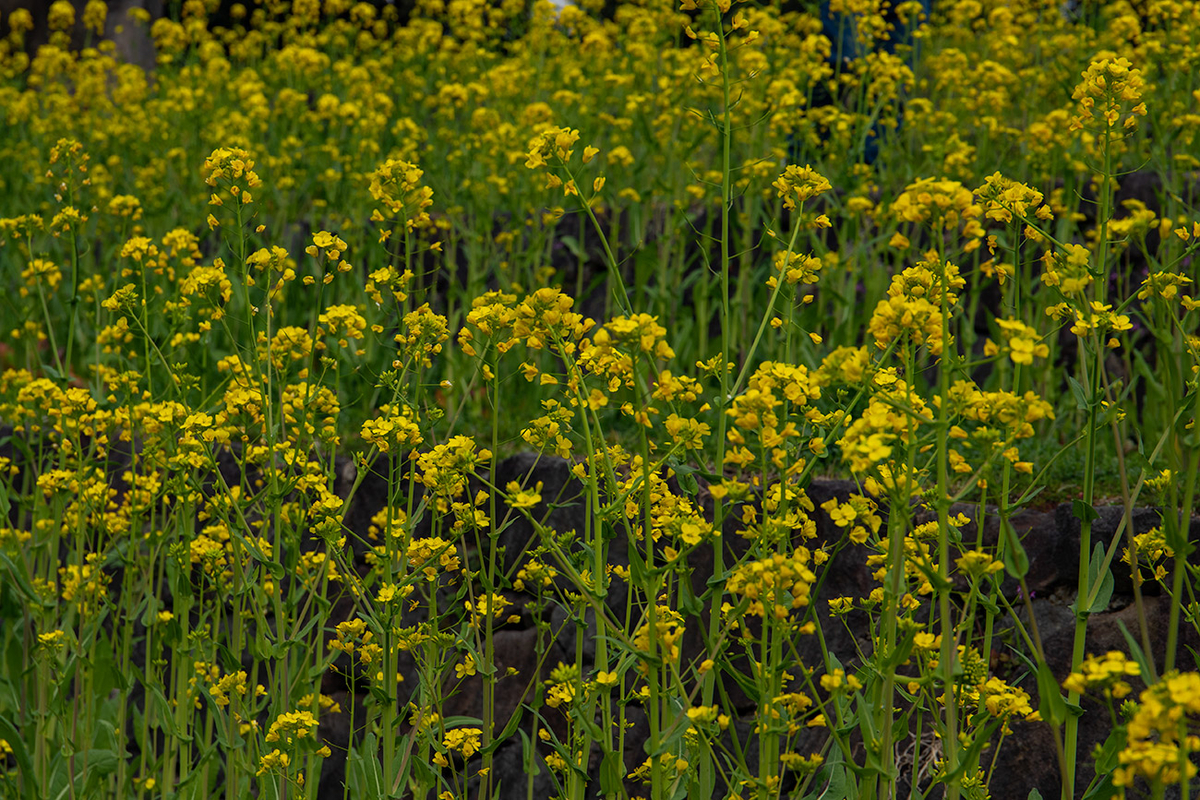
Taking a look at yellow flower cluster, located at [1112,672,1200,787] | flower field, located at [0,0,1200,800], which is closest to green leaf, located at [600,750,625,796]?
flower field, located at [0,0,1200,800]

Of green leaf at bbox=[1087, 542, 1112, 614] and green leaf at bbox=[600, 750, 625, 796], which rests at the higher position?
green leaf at bbox=[1087, 542, 1112, 614]

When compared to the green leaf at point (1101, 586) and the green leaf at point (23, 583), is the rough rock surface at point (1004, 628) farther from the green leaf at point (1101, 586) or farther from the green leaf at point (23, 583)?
the green leaf at point (23, 583)

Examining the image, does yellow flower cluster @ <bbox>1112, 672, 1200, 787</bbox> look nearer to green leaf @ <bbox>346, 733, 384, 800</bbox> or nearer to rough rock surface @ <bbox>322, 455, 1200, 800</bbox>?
green leaf @ <bbox>346, 733, 384, 800</bbox>

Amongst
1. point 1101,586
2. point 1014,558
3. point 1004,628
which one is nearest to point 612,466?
point 1014,558

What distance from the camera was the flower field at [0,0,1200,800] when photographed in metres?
1.78

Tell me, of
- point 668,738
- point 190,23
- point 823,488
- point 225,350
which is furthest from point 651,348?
point 190,23

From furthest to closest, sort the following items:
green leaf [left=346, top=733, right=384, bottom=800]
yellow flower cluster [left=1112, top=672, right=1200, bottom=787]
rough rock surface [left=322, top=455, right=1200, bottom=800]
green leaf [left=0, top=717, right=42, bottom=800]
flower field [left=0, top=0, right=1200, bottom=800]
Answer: rough rock surface [left=322, top=455, right=1200, bottom=800] → green leaf [left=0, top=717, right=42, bottom=800] → green leaf [left=346, top=733, right=384, bottom=800] → flower field [left=0, top=0, right=1200, bottom=800] → yellow flower cluster [left=1112, top=672, right=1200, bottom=787]

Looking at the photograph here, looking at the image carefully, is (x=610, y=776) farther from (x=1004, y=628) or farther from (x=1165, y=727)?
(x=1004, y=628)

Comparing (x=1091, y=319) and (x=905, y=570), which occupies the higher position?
(x=1091, y=319)

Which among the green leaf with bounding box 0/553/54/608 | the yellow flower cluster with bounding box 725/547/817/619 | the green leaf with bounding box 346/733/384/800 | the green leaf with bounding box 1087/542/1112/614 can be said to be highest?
the yellow flower cluster with bounding box 725/547/817/619

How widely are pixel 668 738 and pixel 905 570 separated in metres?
0.59

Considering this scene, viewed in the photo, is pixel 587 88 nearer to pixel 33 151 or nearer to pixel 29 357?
pixel 33 151

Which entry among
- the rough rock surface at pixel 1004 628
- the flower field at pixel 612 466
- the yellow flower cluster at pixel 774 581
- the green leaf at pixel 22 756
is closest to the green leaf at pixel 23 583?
the flower field at pixel 612 466

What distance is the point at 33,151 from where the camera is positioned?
6871 mm
